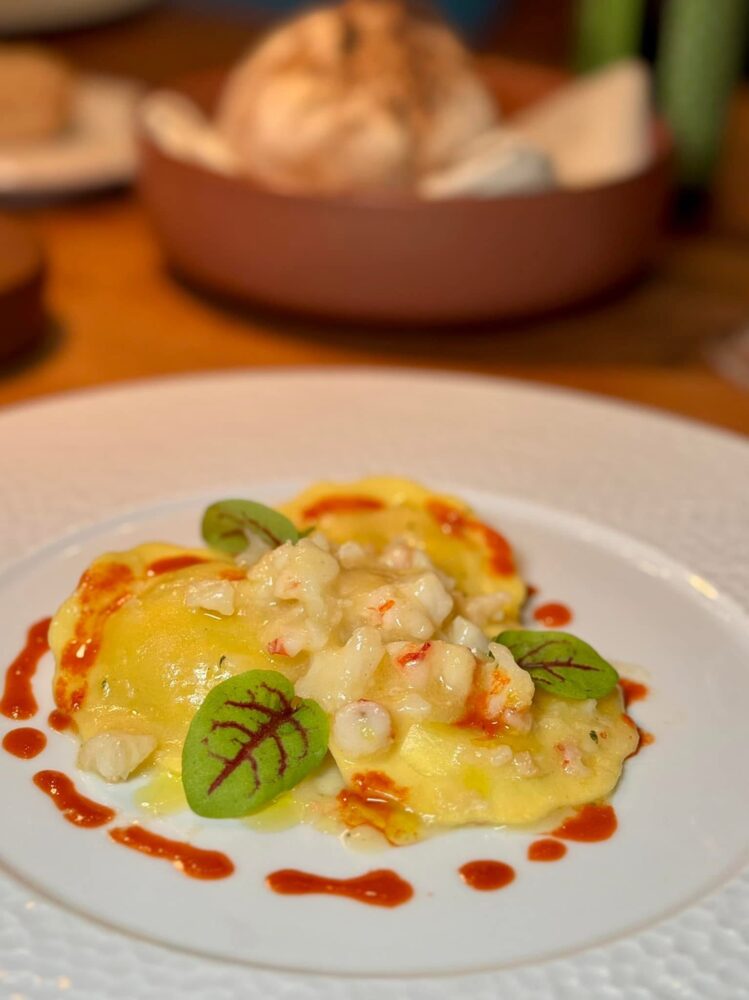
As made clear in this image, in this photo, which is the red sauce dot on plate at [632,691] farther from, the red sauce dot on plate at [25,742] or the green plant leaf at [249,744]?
the red sauce dot on plate at [25,742]

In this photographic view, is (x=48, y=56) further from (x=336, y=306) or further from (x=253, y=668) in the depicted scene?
(x=253, y=668)

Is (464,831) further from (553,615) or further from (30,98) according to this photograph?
(30,98)

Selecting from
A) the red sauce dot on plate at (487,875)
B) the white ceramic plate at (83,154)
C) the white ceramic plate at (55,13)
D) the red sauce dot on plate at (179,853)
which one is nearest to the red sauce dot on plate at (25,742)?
the red sauce dot on plate at (179,853)

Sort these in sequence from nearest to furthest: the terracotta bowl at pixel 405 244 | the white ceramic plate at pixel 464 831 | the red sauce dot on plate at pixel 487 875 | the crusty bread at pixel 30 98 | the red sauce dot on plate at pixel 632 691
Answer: the white ceramic plate at pixel 464 831 < the red sauce dot on plate at pixel 487 875 < the red sauce dot on plate at pixel 632 691 < the terracotta bowl at pixel 405 244 < the crusty bread at pixel 30 98

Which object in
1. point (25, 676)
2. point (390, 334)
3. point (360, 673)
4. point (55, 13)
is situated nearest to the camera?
point (360, 673)

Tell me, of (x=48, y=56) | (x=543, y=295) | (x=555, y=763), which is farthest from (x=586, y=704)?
(x=48, y=56)

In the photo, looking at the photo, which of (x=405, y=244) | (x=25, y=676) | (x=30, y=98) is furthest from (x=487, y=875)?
(x=30, y=98)

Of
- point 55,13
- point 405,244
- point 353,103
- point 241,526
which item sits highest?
point 55,13
